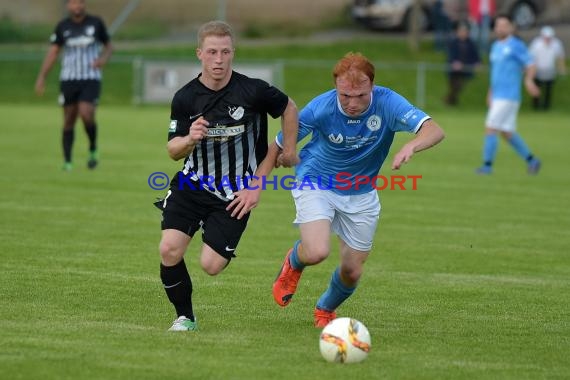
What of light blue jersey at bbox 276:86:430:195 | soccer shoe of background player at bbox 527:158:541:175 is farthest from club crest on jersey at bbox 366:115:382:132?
soccer shoe of background player at bbox 527:158:541:175

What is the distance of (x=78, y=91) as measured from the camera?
15680 mm

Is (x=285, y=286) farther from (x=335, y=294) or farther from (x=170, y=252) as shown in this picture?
(x=170, y=252)

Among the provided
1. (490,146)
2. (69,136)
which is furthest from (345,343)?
(490,146)

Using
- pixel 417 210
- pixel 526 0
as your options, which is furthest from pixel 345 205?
pixel 526 0

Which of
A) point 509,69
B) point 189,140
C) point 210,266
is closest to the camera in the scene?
point 189,140

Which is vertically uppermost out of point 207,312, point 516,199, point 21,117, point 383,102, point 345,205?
point 383,102

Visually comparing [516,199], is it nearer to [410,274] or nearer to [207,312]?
[410,274]

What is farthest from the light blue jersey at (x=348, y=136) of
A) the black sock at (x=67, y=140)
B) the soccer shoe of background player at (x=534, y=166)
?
the soccer shoe of background player at (x=534, y=166)

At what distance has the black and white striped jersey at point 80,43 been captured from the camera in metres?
15.6

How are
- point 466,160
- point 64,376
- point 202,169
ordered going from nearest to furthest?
1. point 64,376
2. point 202,169
3. point 466,160

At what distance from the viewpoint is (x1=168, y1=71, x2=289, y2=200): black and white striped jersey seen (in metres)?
6.71

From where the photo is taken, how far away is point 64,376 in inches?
220

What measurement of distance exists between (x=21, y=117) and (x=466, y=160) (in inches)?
415

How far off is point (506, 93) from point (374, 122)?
1060cm
